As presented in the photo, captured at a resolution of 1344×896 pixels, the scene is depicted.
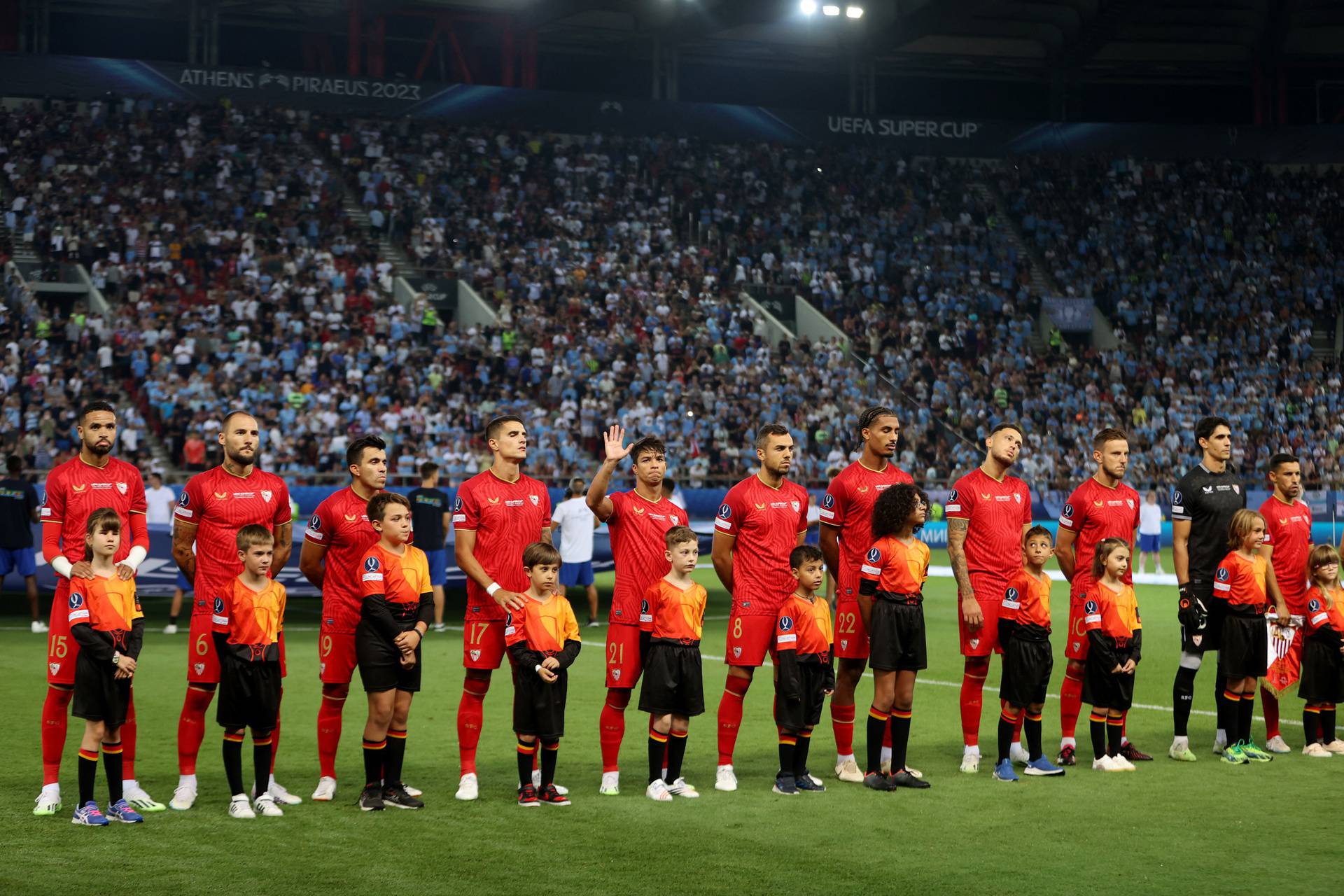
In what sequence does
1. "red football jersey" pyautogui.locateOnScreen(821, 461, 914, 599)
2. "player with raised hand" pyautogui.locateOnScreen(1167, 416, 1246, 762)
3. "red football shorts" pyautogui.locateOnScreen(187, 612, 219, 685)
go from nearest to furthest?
"red football shorts" pyautogui.locateOnScreen(187, 612, 219, 685) → "red football jersey" pyautogui.locateOnScreen(821, 461, 914, 599) → "player with raised hand" pyautogui.locateOnScreen(1167, 416, 1246, 762)

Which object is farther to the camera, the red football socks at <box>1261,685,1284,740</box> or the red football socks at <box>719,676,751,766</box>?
the red football socks at <box>1261,685,1284,740</box>

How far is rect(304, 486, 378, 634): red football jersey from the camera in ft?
27.0

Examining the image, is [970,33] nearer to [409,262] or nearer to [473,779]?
[409,262]

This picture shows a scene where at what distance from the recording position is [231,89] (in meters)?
35.5

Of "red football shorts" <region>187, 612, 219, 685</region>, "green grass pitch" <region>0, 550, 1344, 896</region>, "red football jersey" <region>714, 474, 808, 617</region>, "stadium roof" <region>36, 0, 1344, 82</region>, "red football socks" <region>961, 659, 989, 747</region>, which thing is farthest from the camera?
"stadium roof" <region>36, 0, 1344, 82</region>

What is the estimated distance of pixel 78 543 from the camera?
816cm

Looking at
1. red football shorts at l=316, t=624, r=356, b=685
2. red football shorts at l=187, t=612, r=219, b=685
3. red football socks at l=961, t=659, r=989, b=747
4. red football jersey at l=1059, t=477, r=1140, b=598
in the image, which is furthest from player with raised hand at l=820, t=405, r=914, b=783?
red football shorts at l=187, t=612, r=219, b=685

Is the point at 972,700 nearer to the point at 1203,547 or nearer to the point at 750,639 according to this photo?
the point at 750,639

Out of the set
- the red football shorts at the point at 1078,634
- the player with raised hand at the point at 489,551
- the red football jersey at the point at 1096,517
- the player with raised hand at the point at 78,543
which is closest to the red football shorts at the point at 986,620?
the red football shorts at the point at 1078,634

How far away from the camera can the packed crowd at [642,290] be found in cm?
2773

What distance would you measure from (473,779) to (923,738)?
368 centimetres

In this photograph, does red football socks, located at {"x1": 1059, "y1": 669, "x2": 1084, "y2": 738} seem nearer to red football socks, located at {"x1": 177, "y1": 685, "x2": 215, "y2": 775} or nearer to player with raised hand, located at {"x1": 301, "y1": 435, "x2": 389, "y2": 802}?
player with raised hand, located at {"x1": 301, "y1": 435, "x2": 389, "y2": 802}

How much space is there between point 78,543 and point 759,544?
411cm

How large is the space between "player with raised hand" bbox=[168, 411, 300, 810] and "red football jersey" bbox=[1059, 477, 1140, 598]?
538 cm
